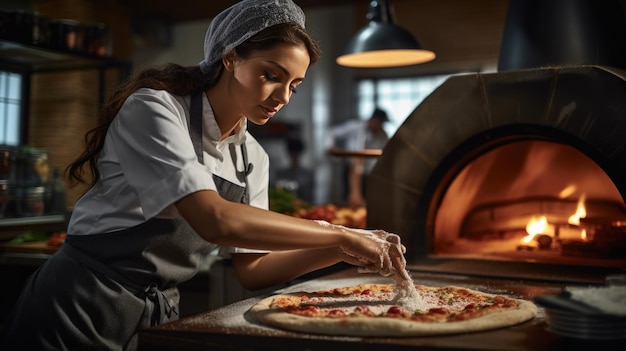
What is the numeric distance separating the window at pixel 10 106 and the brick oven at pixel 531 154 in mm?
2743

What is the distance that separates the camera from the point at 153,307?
1952 millimetres

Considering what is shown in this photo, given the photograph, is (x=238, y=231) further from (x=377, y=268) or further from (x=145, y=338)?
(x=377, y=268)

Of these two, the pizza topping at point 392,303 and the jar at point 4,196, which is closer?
the pizza topping at point 392,303

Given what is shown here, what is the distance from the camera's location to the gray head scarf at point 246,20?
187cm

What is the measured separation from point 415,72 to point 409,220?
19.3 feet

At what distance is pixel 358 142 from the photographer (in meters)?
7.51

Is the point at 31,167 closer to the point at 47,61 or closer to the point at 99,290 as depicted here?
the point at 47,61

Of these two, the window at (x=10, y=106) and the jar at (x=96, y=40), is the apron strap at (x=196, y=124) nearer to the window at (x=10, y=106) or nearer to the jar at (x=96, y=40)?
the jar at (x=96, y=40)

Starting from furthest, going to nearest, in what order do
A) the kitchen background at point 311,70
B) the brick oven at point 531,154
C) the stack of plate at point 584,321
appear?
the kitchen background at point 311,70, the brick oven at point 531,154, the stack of plate at point 584,321

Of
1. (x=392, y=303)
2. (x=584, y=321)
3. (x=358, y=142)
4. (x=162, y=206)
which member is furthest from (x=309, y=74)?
(x=584, y=321)

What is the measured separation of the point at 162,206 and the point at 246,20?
61cm

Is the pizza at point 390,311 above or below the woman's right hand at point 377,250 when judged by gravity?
below

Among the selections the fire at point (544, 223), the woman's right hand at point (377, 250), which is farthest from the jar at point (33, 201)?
the fire at point (544, 223)

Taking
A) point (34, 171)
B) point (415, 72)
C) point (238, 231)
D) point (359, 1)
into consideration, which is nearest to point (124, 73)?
point (34, 171)
